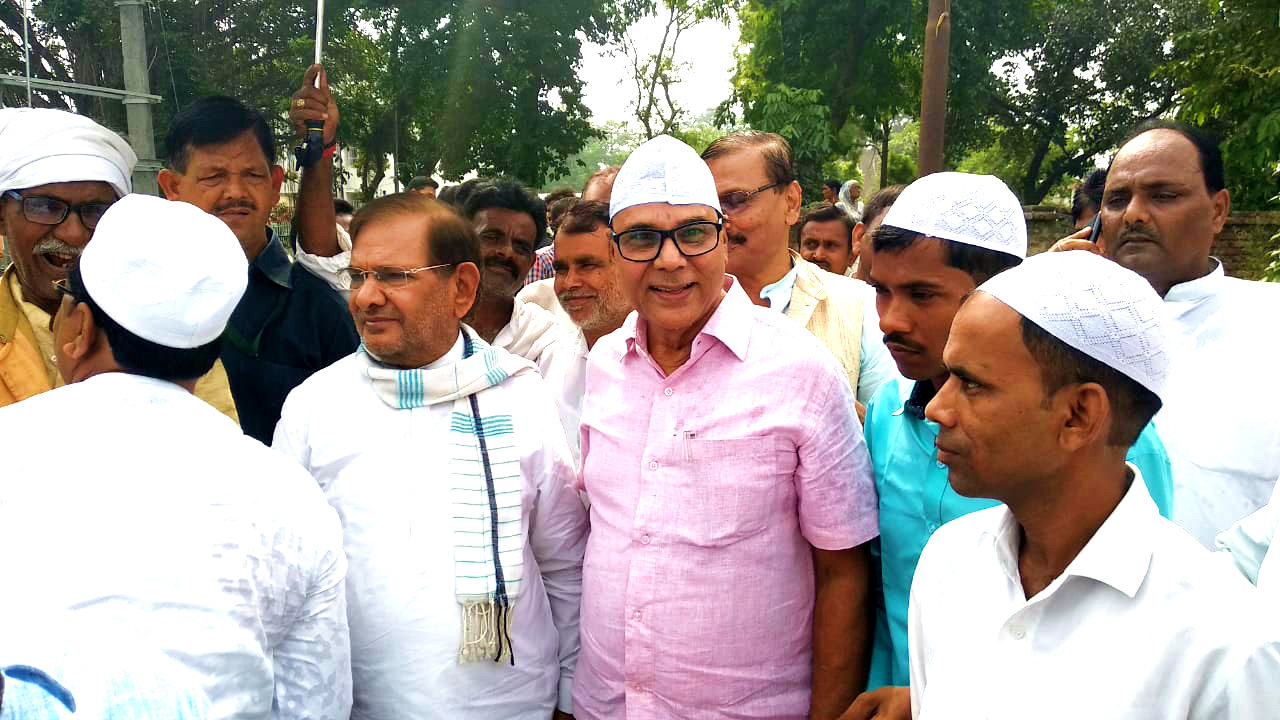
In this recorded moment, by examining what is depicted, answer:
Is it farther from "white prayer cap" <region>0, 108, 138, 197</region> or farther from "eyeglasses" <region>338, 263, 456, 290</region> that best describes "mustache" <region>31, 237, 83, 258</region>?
"eyeglasses" <region>338, 263, 456, 290</region>

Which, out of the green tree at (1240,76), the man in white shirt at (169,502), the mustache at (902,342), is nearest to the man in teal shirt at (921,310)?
the mustache at (902,342)

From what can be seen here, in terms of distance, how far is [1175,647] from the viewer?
131 cm

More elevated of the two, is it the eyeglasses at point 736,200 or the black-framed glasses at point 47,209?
the eyeglasses at point 736,200

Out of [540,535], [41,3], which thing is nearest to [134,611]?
[540,535]

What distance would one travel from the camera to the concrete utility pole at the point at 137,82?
364 centimetres

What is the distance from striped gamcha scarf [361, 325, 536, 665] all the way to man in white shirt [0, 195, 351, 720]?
0.32 m

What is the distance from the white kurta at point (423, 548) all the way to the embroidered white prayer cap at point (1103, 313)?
1343mm

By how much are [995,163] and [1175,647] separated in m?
33.0

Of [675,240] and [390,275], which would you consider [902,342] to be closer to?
[675,240]

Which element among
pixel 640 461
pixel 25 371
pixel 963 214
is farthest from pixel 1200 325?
pixel 25 371

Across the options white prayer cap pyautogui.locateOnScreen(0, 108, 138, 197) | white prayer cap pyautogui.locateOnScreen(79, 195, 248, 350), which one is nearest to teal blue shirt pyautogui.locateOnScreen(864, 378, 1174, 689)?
white prayer cap pyautogui.locateOnScreen(79, 195, 248, 350)

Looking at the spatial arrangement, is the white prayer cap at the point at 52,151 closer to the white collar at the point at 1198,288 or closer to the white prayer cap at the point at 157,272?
the white prayer cap at the point at 157,272

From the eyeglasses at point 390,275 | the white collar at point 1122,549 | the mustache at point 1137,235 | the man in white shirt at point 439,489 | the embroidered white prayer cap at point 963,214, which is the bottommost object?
the man in white shirt at point 439,489

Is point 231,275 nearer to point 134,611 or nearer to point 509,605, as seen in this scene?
point 134,611
